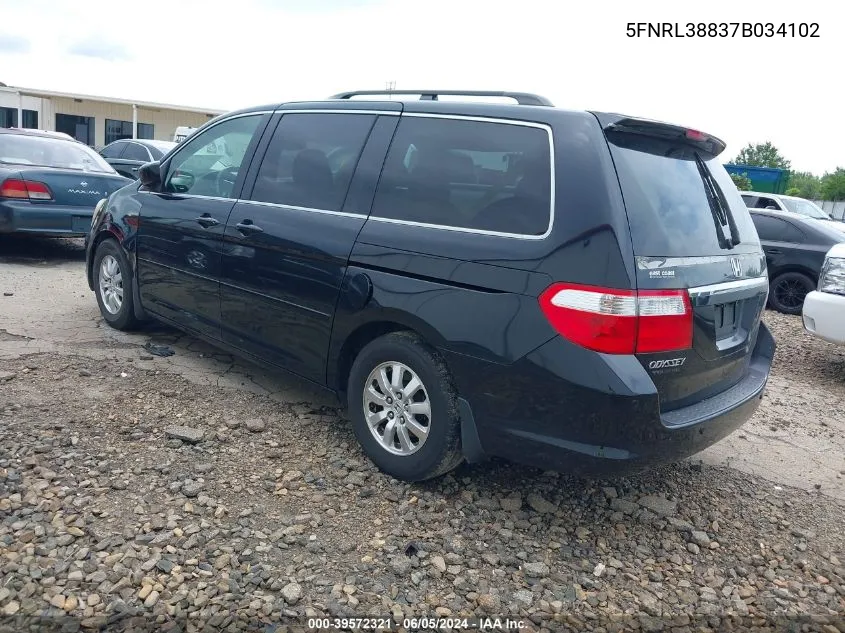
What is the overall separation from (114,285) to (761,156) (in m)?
75.4

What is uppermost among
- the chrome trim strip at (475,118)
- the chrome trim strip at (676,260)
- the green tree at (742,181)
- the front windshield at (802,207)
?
the green tree at (742,181)

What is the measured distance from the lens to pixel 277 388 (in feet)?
15.4

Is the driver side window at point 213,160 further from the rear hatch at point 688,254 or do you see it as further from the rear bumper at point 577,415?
the rear hatch at point 688,254

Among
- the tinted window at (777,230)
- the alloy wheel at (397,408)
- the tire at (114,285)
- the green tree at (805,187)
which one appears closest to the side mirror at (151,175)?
the tire at (114,285)

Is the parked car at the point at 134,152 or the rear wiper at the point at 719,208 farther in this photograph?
the parked car at the point at 134,152

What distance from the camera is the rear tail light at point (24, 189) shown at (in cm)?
795

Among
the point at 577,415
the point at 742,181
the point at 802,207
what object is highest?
the point at 742,181

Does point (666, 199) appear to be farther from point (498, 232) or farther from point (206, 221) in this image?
point (206, 221)

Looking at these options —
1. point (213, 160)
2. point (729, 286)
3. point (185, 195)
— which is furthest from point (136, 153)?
point (729, 286)

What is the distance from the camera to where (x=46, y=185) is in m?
8.18

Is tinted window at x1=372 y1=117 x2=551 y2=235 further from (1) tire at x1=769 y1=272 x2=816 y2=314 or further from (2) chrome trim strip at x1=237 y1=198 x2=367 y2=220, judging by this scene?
(1) tire at x1=769 y1=272 x2=816 y2=314

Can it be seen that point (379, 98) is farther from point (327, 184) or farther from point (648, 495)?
point (648, 495)

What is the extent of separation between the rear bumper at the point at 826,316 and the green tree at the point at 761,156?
67.6 m

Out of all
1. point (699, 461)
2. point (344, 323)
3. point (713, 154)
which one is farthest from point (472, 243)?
point (699, 461)
